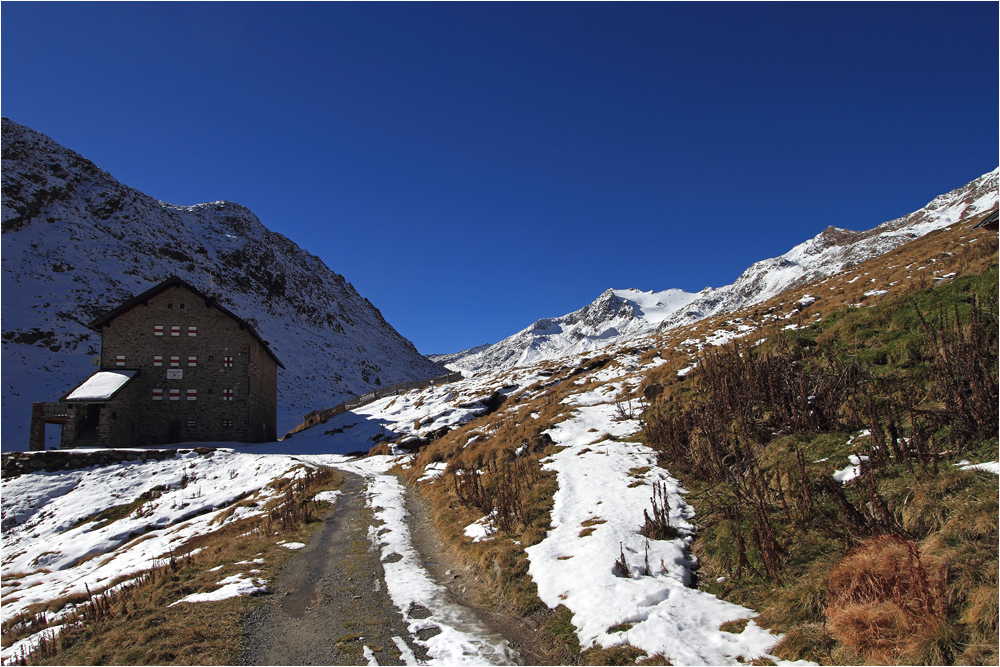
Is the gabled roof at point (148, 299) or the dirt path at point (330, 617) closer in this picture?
the dirt path at point (330, 617)

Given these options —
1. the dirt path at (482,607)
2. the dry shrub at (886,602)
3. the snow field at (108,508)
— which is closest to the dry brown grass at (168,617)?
the snow field at (108,508)

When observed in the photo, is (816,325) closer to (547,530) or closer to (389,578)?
(547,530)

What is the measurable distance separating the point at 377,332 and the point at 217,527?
11392cm

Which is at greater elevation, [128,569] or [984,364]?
[984,364]

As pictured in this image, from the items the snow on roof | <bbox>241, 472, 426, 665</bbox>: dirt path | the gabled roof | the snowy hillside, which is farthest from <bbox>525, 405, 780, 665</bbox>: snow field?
the snowy hillside

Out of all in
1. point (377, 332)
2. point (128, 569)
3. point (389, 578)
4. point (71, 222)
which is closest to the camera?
point (389, 578)

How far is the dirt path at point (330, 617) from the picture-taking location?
668 centimetres

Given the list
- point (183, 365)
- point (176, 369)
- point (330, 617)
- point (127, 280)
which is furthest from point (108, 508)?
point (127, 280)

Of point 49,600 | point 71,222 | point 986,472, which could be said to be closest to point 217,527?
point 49,600

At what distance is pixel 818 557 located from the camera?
20.8 feet

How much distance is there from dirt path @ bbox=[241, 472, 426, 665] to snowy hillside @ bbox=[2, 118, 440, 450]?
47813 millimetres

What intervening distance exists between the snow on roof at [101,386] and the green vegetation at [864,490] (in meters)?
39.7

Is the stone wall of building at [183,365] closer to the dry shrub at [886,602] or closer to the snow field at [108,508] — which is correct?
the snow field at [108,508]

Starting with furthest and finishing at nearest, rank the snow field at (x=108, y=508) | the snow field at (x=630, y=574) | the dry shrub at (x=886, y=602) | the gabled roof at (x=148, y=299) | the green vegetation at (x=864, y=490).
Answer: the gabled roof at (x=148, y=299) → the snow field at (x=108, y=508) → the snow field at (x=630, y=574) → the green vegetation at (x=864, y=490) → the dry shrub at (x=886, y=602)
